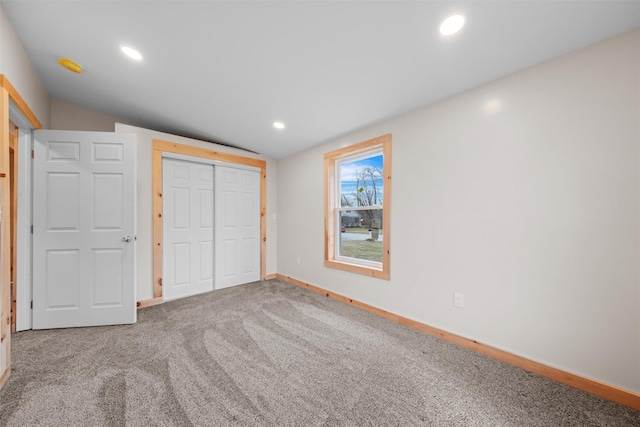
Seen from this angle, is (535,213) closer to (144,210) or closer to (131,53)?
(131,53)

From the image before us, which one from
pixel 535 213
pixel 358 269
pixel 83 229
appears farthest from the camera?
pixel 358 269

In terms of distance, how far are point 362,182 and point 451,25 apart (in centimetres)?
190

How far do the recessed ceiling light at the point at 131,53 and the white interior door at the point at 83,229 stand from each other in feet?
2.63

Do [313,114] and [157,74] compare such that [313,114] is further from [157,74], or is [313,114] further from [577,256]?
[577,256]

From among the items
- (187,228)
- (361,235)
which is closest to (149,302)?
(187,228)

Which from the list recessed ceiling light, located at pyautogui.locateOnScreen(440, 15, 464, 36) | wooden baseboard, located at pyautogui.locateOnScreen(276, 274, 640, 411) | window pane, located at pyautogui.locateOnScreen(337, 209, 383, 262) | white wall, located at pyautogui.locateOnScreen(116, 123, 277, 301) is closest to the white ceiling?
recessed ceiling light, located at pyautogui.locateOnScreen(440, 15, 464, 36)

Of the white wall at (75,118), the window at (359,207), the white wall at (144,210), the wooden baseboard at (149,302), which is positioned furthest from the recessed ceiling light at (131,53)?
the wooden baseboard at (149,302)

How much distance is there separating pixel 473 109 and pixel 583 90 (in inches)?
24.9

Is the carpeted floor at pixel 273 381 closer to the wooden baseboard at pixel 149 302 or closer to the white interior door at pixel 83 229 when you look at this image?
the white interior door at pixel 83 229

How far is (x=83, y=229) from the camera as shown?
97.5 inches

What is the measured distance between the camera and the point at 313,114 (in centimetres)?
275

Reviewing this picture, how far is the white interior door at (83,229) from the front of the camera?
2.38m

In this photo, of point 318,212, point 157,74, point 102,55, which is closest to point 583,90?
point 318,212

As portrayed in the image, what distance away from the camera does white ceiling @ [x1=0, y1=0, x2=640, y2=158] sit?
1438 mm
